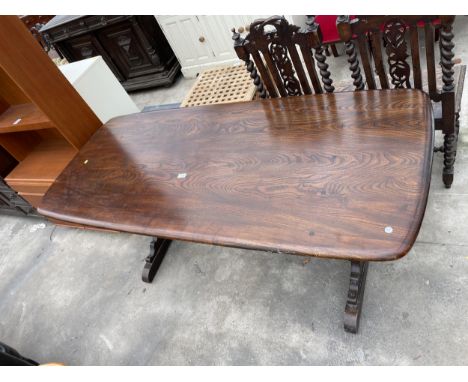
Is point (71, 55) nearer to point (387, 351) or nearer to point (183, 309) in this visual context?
point (183, 309)

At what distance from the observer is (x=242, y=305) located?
73.9 inches

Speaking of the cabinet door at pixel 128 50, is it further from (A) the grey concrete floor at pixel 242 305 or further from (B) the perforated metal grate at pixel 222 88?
(A) the grey concrete floor at pixel 242 305

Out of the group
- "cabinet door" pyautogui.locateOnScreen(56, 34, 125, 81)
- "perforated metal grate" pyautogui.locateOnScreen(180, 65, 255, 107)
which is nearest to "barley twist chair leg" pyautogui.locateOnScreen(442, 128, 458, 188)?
"perforated metal grate" pyautogui.locateOnScreen(180, 65, 255, 107)

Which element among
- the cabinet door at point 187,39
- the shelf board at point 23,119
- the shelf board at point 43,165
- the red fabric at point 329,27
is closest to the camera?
the shelf board at point 23,119

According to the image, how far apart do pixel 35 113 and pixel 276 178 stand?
172 centimetres

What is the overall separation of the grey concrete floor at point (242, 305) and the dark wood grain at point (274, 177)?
0.78 metres

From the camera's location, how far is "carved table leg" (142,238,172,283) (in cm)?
215

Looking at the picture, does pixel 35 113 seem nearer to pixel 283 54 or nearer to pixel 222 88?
pixel 222 88

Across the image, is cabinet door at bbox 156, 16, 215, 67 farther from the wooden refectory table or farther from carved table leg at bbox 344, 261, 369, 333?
carved table leg at bbox 344, 261, 369, 333

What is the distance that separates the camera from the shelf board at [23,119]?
2.08m

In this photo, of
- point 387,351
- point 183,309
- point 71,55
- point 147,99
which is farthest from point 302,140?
point 71,55

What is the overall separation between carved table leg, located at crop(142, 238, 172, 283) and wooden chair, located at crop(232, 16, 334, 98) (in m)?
1.14

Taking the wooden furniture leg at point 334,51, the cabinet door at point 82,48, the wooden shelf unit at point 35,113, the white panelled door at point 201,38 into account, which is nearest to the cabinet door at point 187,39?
the white panelled door at point 201,38

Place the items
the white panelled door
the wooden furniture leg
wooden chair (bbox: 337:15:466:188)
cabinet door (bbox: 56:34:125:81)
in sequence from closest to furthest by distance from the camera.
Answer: wooden chair (bbox: 337:15:466:188) → the wooden furniture leg → the white panelled door → cabinet door (bbox: 56:34:125:81)
